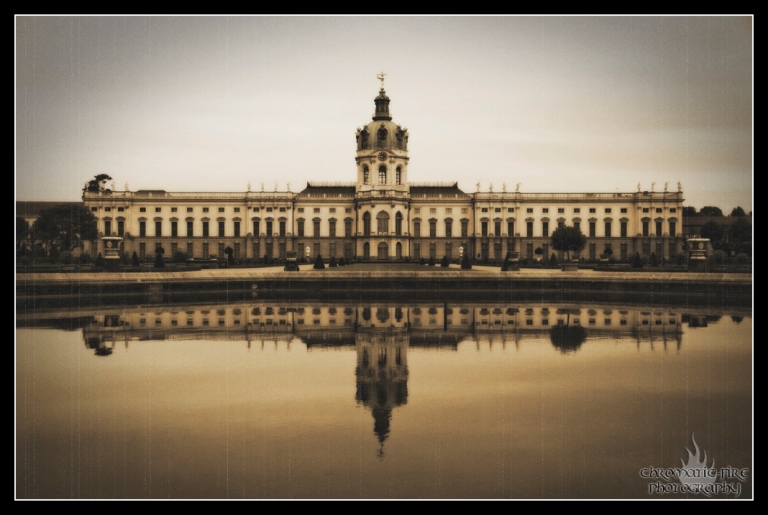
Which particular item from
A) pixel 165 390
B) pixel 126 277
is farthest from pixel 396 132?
pixel 165 390

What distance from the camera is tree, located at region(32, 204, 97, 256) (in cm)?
4323

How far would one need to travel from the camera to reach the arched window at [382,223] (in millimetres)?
61375

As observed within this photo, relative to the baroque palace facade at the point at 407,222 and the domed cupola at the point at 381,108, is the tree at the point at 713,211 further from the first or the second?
the domed cupola at the point at 381,108

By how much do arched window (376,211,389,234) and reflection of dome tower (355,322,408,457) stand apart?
4064 centimetres

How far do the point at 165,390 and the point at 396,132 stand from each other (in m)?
51.1

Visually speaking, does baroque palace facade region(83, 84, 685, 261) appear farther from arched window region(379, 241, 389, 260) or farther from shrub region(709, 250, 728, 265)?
shrub region(709, 250, 728, 265)

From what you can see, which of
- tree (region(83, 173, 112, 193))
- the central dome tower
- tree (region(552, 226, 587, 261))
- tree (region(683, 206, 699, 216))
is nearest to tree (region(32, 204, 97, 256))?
tree (region(83, 173, 112, 193))

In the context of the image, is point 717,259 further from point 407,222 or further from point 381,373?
point 407,222

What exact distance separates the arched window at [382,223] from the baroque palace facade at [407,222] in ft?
7.79

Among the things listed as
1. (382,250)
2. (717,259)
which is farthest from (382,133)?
(717,259)

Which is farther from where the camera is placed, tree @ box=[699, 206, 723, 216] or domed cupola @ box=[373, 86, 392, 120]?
domed cupola @ box=[373, 86, 392, 120]

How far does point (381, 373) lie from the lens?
15.1m

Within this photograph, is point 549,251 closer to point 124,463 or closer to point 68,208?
point 68,208

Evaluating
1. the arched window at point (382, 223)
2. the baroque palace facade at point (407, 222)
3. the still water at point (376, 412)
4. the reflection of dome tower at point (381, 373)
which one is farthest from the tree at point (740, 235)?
the arched window at point (382, 223)
